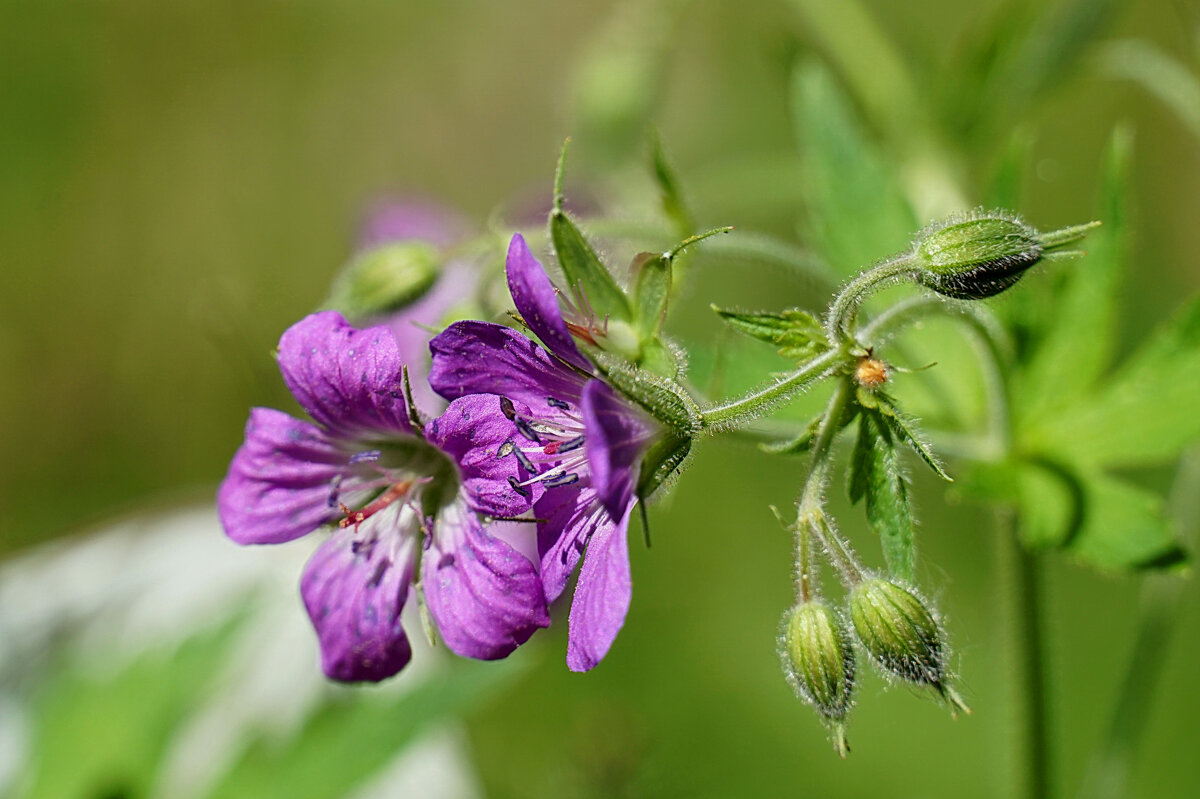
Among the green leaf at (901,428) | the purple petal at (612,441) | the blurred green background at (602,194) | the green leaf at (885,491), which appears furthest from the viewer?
the blurred green background at (602,194)

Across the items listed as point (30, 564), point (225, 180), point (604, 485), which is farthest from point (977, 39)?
point (225, 180)

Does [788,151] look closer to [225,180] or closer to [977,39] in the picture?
[977,39]

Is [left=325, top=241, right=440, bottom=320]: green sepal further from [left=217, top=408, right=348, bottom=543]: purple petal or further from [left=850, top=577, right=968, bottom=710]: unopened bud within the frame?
[left=850, top=577, right=968, bottom=710]: unopened bud

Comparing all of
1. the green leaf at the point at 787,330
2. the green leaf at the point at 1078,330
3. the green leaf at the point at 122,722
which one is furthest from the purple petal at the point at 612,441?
the green leaf at the point at 122,722

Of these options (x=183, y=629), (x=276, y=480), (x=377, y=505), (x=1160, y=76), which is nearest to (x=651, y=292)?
(x=377, y=505)

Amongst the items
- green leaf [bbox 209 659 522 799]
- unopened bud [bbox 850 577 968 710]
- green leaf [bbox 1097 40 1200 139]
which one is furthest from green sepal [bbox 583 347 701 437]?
Answer: green leaf [bbox 1097 40 1200 139]

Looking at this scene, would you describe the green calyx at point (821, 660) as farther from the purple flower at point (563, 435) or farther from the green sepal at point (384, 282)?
the green sepal at point (384, 282)

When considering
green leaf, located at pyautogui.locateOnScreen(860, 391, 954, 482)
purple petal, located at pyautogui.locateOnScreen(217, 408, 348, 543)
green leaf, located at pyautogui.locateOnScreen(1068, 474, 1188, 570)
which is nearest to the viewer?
green leaf, located at pyautogui.locateOnScreen(860, 391, 954, 482)
